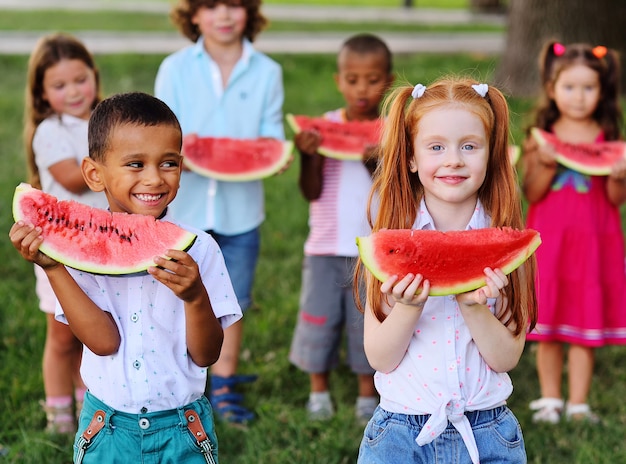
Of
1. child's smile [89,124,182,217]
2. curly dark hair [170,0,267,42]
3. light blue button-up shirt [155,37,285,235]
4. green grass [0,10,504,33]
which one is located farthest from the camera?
green grass [0,10,504,33]

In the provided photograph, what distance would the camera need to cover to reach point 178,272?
2.64 meters

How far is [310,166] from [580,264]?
1489 millimetres

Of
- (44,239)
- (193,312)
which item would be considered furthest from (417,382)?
(44,239)

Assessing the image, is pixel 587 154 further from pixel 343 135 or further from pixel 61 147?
pixel 61 147

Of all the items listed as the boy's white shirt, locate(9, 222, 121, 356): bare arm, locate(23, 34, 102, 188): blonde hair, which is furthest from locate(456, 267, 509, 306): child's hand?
locate(23, 34, 102, 188): blonde hair

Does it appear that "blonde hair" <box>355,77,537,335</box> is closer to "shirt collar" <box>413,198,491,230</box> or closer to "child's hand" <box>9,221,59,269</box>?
"shirt collar" <box>413,198,491,230</box>

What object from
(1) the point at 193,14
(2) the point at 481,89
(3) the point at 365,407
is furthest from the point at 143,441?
(1) the point at 193,14

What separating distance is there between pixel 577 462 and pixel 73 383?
247cm

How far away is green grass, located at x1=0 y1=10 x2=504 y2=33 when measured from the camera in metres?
16.1

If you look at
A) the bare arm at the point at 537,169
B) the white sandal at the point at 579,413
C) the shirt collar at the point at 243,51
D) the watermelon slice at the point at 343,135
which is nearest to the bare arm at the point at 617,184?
the bare arm at the point at 537,169

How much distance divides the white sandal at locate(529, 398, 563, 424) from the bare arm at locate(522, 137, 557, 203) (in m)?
1.06

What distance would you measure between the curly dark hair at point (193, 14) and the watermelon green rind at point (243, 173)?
774mm

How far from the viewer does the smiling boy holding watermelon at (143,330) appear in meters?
2.87

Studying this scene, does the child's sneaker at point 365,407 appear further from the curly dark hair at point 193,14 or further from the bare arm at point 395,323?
the curly dark hair at point 193,14
